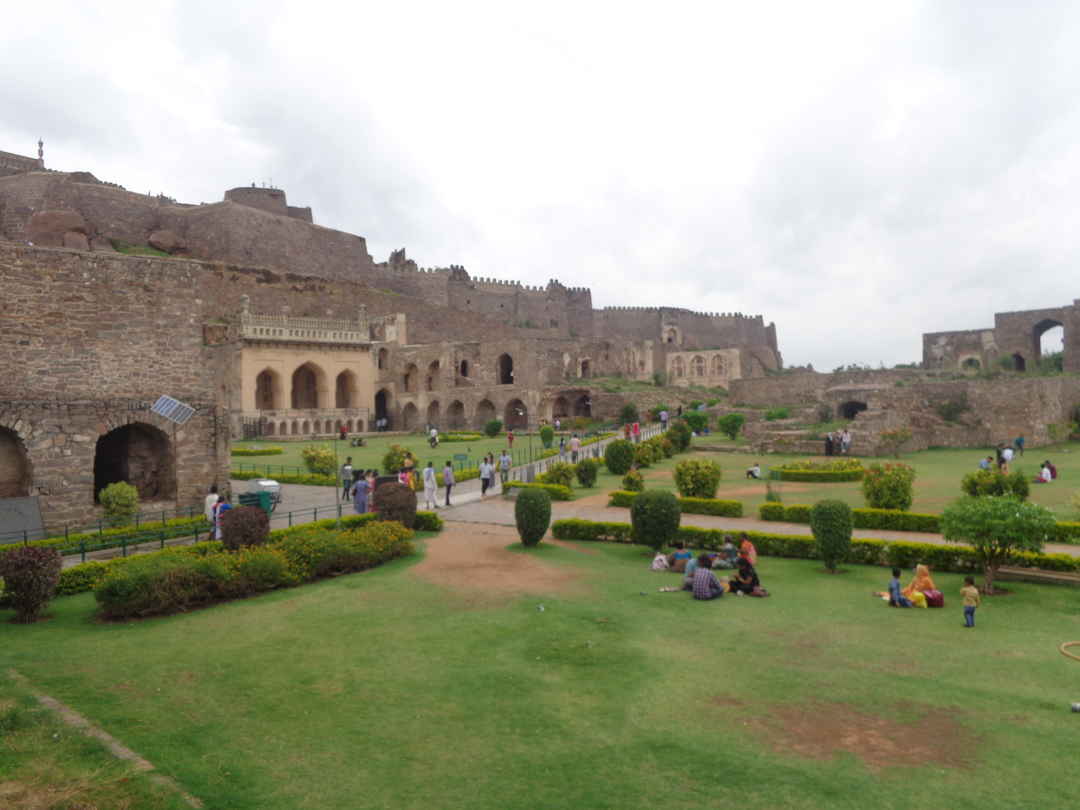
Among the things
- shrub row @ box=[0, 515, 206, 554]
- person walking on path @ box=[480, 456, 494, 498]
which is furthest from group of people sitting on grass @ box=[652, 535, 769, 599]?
person walking on path @ box=[480, 456, 494, 498]

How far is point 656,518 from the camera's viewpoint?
12.3m

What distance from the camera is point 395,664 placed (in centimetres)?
727

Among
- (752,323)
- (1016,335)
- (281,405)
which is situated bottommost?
(281,405)

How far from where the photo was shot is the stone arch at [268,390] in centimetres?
3966

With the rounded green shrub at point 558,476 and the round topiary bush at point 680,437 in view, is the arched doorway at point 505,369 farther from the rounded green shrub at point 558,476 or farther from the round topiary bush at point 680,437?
the rounded green shrub at point 558,476

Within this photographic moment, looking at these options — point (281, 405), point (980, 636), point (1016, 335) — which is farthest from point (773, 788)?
point (1016, 335)

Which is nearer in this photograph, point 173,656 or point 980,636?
point 173,656

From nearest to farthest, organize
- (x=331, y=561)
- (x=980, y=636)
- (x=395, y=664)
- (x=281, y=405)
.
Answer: (x=395, y=664) < (x=980, y=636) < (x=331, y=561) < (x=281, y=405)

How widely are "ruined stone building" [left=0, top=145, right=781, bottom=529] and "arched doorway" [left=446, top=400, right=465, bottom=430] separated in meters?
0.11

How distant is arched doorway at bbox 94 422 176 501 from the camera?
14.8 meters

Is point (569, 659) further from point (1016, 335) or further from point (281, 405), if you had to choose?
point (1016, 335)

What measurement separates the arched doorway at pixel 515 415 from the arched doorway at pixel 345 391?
333 inches

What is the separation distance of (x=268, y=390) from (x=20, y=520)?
3012 cm

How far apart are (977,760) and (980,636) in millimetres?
3247
